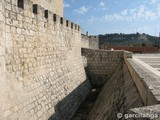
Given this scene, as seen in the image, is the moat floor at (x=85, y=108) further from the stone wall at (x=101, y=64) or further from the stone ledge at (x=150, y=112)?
the stone ledge at (x=150, y=112)

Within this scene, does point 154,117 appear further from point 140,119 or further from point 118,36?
point 118,36

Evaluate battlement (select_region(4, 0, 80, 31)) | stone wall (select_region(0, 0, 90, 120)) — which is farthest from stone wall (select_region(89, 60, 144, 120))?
battlement (select_region(4, 0, 80, 31))

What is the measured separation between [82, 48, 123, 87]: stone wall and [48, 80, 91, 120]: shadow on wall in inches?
136

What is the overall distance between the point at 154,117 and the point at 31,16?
17.6 ft

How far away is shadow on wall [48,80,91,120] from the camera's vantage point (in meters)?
8.72

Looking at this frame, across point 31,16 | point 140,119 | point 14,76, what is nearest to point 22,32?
point 31,16

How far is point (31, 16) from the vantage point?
7184 mm

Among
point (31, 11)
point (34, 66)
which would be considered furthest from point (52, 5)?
point (34, 66)

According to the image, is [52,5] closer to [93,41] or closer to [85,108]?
[85,108]

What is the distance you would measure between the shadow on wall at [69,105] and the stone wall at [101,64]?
3.46 m

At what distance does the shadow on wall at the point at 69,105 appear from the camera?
8.72 meters

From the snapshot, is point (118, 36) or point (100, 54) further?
point (118, 36)

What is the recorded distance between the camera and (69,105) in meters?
10.2

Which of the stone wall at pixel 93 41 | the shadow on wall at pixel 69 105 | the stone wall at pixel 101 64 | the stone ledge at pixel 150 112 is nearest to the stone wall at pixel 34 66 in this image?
the shadow on wall at pixel 69 105
